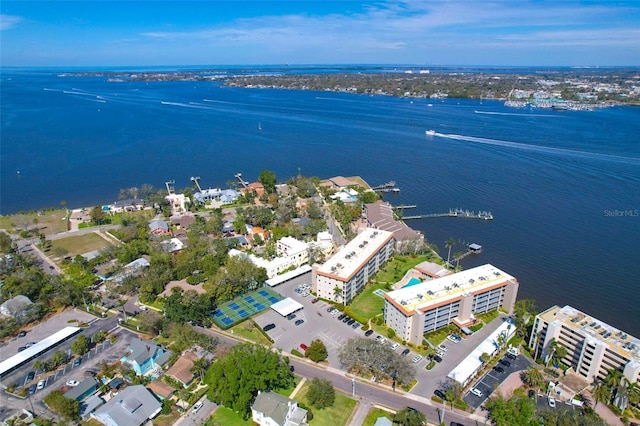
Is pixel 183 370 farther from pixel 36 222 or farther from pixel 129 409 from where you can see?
pixel 36 222

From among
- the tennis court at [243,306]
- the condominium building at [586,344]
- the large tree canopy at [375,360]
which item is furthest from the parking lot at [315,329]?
the condominium building at [586,344]

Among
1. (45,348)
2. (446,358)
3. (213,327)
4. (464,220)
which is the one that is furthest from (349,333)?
(464,220)

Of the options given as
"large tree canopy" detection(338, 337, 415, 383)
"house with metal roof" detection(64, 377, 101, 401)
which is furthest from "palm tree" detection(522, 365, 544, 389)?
"house with metal roof" detection(64, 377, 101, 401)

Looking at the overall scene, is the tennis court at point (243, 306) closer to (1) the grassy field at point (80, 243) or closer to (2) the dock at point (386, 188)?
(1) the grassy field at point (80, 243)

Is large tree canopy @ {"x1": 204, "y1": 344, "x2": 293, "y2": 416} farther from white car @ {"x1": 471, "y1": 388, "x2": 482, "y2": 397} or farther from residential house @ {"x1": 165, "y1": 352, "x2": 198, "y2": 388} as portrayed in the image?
white car @ {"x1": 471, "y1": 388, "x2": 482, "y2": 397}

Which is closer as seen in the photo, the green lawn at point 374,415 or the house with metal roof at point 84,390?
the green lawn at point 374,415

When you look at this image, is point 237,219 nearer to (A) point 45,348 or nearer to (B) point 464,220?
(A) point 45,348

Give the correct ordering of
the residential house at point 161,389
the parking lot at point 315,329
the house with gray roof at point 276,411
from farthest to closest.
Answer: the parking lot at point 315,329
the residential house at point 161,389
the house with gray roof at point 276,411
